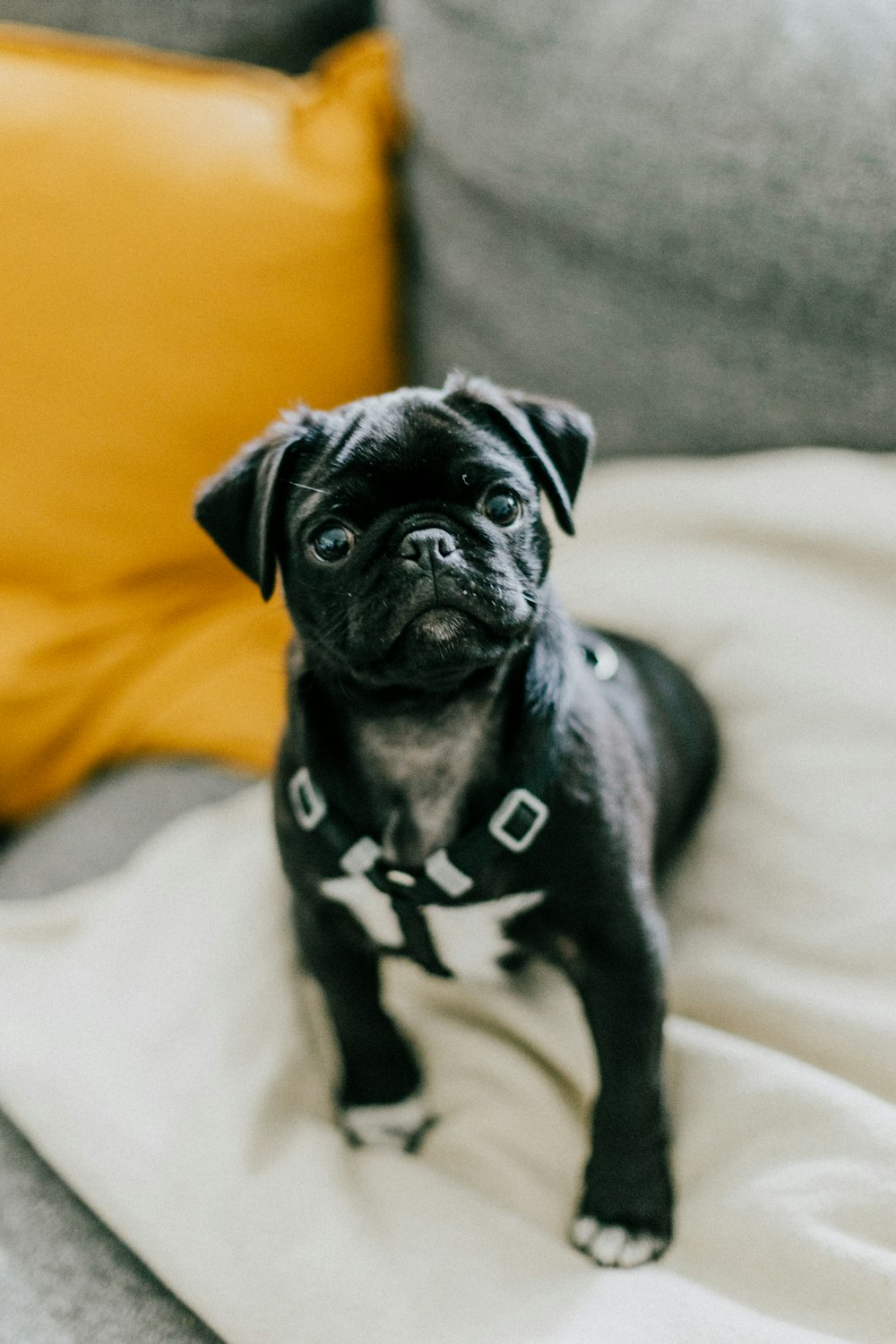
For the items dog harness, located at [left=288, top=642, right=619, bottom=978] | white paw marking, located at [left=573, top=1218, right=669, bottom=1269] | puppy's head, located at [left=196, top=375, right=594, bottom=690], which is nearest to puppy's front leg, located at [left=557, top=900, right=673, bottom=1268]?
white paw marking, located at [left=573, top=1218, right=669, bottom=1269]

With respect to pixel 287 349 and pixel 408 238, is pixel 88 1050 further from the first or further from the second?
pixel 408 238

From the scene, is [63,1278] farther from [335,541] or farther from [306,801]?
[335,541]

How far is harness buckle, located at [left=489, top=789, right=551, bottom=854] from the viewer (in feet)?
3.40

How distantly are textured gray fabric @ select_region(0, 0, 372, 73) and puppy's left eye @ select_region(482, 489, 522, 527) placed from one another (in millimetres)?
1128

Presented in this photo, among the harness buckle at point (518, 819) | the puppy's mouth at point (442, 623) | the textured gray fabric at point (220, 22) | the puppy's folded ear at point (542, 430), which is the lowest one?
the harness buckle at point (518, 819)

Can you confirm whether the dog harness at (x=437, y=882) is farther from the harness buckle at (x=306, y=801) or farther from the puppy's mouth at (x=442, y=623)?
the puppy's mouth at (x=442, y=623)

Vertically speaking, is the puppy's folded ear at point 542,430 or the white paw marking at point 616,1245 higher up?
the puppy's folded ear at point 542,430

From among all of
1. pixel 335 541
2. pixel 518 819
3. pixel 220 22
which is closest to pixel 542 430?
pixel 335 541

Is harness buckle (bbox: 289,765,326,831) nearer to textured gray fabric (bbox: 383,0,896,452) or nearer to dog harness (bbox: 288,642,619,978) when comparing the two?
dog harness (bbox: 288,642,619,978)

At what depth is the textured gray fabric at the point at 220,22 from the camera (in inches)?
65.4

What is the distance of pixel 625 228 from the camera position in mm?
1433

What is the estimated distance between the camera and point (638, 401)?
5.00 ft

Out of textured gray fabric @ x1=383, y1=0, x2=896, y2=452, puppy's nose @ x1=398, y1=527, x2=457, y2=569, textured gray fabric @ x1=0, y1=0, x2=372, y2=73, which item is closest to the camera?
puppy's nose @ x1=398, y1=527, x2=457, y2=569

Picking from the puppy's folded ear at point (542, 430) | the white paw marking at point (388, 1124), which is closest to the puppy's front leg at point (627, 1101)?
the white paw marking at point (388, 1124)
